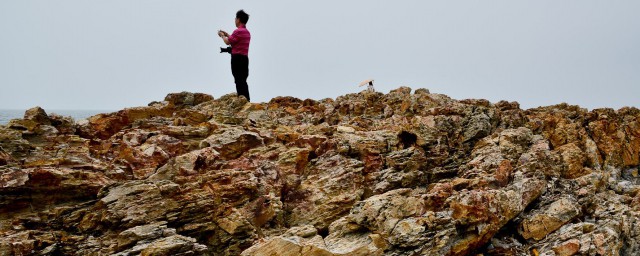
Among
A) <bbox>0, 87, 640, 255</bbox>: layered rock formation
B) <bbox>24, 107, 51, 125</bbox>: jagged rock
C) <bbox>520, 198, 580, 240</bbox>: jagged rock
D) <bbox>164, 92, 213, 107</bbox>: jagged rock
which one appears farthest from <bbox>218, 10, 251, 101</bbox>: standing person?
<bbox>520, 198, 580, 240</bbox>: jagged rock

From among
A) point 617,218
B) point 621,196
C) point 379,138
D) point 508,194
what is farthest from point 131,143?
point 621,196

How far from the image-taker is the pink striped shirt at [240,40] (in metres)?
26.4

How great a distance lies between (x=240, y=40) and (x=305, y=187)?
11.9 m

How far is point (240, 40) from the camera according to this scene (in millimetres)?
26562

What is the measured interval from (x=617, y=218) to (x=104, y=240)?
71.9 ft

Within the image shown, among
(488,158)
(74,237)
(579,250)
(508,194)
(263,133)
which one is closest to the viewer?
(74,237)

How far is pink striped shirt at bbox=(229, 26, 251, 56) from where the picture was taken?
86.5 ft

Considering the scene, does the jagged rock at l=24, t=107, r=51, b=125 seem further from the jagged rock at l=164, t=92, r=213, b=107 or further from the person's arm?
the person's arm

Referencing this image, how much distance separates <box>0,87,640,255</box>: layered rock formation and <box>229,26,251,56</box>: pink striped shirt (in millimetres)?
3901

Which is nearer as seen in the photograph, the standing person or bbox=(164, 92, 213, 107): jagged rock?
the standing person

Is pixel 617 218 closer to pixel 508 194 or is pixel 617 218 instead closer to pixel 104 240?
pixel 508 194

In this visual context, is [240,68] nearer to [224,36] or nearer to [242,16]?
[224,36]

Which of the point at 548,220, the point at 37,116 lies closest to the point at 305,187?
the point at 548,220

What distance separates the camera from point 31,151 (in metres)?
17.5
